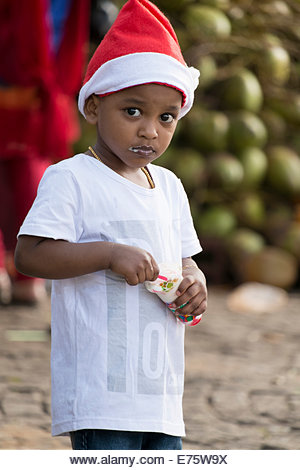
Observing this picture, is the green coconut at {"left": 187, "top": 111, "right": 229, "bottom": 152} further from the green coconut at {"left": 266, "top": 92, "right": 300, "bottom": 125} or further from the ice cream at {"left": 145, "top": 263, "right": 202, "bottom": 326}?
the ice cream at {"left": 145, "top": 263, "right": 202, "bottom": 326}

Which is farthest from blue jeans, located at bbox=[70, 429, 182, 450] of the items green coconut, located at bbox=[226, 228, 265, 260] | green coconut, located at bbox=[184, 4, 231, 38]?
green coconut, located at bbox=[184, 4, 231, 38]

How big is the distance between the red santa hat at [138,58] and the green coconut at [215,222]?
13.4ft

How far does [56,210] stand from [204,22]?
4567mm

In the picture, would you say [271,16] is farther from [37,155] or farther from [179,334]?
[179,334]

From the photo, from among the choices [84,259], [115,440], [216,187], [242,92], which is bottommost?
[216,187]

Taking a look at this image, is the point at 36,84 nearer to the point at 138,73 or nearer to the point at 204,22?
the point at 204,22

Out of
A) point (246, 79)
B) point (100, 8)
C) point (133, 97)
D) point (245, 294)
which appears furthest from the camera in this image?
point (246, 79)

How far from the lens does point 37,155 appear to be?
4242 mm

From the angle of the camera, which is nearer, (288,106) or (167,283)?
(167,283)

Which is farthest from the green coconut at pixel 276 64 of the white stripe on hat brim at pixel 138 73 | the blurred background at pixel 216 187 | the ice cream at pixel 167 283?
the ice cream at pixel 167 283

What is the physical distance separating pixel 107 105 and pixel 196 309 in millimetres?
470

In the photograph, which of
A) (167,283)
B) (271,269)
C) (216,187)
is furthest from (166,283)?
(216,187)

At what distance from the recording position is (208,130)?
5887 millimetres
